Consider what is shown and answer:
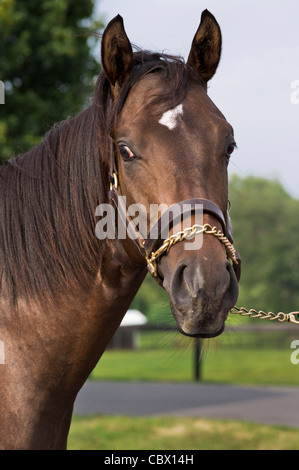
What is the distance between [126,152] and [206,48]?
0.72 meters

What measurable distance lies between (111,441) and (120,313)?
5.80 m

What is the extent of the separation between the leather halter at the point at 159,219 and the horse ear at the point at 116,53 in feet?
1.29

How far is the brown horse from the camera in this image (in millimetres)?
2377

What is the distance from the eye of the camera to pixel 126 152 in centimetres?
248

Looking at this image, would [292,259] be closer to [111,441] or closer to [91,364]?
[111,441]

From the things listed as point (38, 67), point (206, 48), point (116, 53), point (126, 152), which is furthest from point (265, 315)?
point (38, 67)

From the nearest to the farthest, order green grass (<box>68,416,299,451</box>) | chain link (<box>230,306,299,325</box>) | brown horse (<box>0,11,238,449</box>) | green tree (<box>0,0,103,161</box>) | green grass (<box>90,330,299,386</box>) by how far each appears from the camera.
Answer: brown horse (<box>0,11,238,449</box>) < chain link (<box>230,306,299,325</box>) < green grass (<box>68,416,299,451</box>) < green tree (<box>0,0,103,161</box>) < green grass (<box>90,330,299,386</box>)

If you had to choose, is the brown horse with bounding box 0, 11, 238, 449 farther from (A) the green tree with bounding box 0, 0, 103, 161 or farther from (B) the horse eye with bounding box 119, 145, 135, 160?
(A) the green tree with bounding box 0, 0, 103, 161

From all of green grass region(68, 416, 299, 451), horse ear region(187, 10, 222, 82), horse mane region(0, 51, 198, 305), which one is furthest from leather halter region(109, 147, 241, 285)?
green grass region(68, 416, 299, 451)

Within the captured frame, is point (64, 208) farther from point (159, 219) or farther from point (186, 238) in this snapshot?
point (186, 238)

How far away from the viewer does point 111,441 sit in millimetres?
7957

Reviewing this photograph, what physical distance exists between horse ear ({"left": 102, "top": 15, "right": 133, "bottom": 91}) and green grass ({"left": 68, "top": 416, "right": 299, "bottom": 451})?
19.9 feet

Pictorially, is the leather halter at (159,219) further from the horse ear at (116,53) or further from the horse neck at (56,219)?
the horse ear at (116,53)

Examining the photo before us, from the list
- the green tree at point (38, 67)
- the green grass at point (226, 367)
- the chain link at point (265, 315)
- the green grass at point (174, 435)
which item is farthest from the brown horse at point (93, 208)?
the green grass at point (226, 367)
